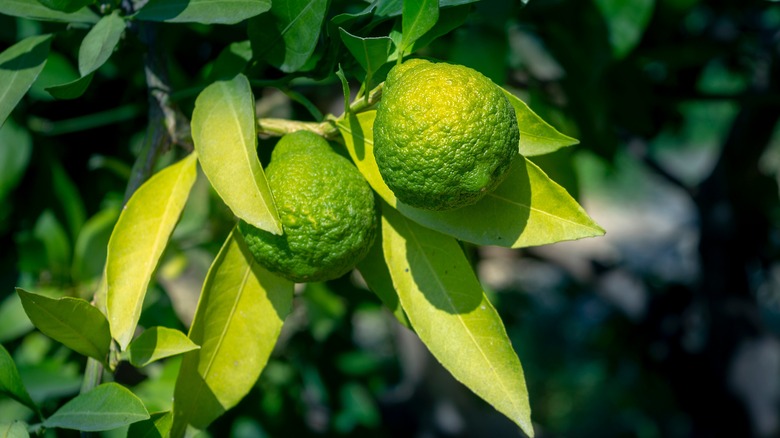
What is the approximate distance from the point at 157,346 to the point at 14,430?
0.43 ft

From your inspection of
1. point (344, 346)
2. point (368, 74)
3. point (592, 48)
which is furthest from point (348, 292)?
point (368, 74)

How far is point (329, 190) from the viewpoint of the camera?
0.63m

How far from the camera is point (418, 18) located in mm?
603

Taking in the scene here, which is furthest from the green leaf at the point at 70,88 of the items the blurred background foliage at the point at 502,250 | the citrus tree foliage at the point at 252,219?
the blurred background foliage at the point at 502,250

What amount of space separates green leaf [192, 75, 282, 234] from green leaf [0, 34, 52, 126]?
16cm

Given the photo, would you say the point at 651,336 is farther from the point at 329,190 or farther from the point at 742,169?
the point at 329,190

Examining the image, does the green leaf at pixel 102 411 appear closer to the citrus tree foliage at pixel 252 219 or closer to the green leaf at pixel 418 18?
the citrus tree foliage at pixel 252 219

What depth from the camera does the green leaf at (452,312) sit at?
0.65m

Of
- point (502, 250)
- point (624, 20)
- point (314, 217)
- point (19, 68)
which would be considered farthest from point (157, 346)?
point (502, 250)

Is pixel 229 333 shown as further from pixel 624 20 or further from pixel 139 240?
pixel 624 20

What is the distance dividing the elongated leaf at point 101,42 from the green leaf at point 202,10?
0.02 metres

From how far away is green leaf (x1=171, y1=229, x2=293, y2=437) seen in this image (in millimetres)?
675

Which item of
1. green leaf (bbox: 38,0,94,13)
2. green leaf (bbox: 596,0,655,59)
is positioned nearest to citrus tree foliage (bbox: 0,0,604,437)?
green leaf (bbox: 38,0,94,13)

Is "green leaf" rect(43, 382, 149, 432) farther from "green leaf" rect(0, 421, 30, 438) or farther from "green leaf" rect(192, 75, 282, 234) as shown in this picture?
"green leaf" rect(192, 75, 282, 234)
